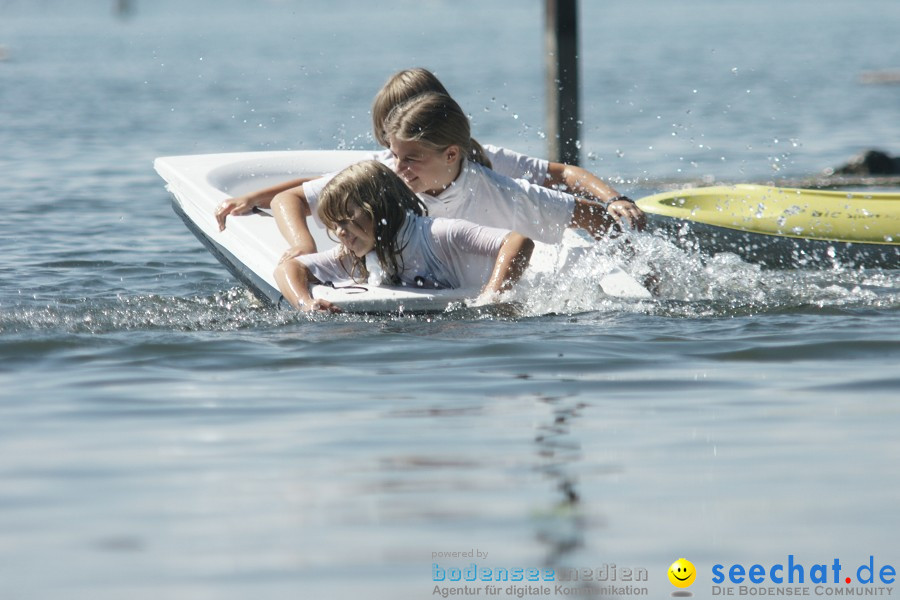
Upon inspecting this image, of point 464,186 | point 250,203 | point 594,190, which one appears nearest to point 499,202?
point 464,186

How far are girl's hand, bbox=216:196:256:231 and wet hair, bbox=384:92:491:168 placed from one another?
0.95m

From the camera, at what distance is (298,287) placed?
573 centimetres

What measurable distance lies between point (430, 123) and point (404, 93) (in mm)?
353

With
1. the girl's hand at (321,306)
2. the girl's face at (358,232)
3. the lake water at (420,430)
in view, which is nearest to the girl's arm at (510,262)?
the lake water at (420,430)

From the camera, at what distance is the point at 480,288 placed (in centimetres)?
577

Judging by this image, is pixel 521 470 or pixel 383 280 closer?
pixel 521 470

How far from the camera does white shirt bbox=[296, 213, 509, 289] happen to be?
18.3ft

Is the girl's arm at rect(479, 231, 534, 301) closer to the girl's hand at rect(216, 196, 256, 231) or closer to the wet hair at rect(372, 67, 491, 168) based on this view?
the wet hair at rect(372, 67, 491, 168)

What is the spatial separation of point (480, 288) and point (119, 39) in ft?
167

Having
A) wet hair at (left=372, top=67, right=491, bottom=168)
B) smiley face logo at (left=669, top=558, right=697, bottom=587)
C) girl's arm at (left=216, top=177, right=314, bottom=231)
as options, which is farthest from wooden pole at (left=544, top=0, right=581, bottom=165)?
smiley face logo at (left=669, top=558, right=697, bottom=587)

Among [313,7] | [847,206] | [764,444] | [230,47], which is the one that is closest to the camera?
[764,444]

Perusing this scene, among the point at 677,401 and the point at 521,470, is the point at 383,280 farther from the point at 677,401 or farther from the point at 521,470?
the point at 521,470

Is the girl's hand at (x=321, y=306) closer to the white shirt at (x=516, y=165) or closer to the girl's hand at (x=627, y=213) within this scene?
the white shirt at (x=516, y=165)

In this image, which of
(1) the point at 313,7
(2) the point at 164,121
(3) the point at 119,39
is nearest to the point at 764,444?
(2) the point at 164,121
